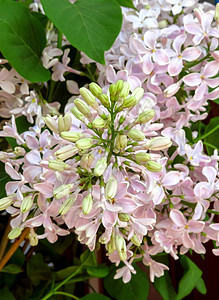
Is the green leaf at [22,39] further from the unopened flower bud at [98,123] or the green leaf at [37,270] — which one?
the green leaf at [37,270]

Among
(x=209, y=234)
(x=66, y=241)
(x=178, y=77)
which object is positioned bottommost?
(x=66, y=241)

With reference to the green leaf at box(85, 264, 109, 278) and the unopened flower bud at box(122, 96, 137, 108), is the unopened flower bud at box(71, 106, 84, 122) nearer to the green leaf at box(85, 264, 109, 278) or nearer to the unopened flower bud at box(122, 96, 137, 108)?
the unopened flower bud at box(122, 96, 137, 108)

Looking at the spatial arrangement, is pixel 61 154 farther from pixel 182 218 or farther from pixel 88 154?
pixel 182 218

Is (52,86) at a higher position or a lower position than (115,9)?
lower

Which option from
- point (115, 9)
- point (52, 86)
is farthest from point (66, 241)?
point (115, 9)

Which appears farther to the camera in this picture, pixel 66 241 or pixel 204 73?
pixel 66 241

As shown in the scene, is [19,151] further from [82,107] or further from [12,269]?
[12,269]

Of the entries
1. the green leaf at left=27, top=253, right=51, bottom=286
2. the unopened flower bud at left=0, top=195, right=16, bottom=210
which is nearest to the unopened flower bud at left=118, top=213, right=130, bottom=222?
the unopened flower bud at left=0, top=195, right=16, bottom=210
